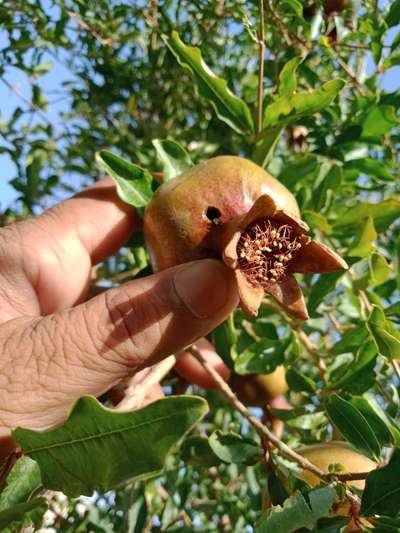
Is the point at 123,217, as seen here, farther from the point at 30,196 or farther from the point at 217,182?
the point at 30,196

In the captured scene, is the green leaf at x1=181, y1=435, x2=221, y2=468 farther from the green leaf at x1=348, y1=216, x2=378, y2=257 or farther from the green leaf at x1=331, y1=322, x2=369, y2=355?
the green leaf at x1=348, y1=216, x2=378, y2=257

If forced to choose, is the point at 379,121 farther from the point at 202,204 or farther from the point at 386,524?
the point at 386,524

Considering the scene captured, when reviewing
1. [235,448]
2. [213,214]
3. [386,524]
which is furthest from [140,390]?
[386,524]

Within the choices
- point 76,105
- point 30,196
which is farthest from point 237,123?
point 76,105

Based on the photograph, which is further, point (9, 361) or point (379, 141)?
point (379, 141)

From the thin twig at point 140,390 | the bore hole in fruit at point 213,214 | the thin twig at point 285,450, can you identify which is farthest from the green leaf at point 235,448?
the bore hole in fruit at point 213,214

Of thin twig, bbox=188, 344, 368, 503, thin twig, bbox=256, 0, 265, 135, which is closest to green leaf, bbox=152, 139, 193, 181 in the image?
thin twig, bbox=256, 0, 265, 135
